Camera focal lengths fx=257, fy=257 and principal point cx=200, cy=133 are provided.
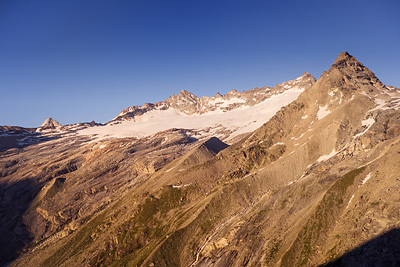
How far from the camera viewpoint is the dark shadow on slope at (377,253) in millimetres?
48688

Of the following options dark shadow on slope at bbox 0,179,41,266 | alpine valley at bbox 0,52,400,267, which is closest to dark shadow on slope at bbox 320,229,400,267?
alpine valley at bbox 0,52,400,267

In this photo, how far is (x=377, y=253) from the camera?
5066 centimetres

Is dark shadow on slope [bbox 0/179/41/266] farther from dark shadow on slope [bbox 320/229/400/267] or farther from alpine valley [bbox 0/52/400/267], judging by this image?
dark shadow on slope [bbox 320/229/400/267]

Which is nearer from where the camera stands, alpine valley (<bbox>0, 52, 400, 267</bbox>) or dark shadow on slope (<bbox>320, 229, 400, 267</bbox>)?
dark shadow on slope (<bbox>320, 229, 400, 267</bbox>)

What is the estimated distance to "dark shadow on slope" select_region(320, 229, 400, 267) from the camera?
48.7 meters

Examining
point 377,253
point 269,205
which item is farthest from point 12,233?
point 377,253

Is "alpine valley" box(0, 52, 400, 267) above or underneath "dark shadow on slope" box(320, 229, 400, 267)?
above

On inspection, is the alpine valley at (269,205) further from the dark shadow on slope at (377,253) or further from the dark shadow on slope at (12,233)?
the dark shadow on slope at (12,233)

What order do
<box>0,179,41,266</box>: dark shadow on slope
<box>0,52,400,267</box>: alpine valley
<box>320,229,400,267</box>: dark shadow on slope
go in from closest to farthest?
<box>320,229,400,267</box>: dark shadow on slope, <box>0,52,400,267</box>: alpine valley, <box>0,179,41,266</box>: dark shadow on slope

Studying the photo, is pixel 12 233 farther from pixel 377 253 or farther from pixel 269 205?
pixel 377 253

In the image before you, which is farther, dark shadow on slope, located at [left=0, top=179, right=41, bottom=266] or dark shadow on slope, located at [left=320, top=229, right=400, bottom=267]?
dark shadow on slope, located at [left=0, top=179, right=41, bottom=266]

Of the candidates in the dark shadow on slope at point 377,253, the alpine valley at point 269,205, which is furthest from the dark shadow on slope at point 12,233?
the dark shadow on slope at point 377,253

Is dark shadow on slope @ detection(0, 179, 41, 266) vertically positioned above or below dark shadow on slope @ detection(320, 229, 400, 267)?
above

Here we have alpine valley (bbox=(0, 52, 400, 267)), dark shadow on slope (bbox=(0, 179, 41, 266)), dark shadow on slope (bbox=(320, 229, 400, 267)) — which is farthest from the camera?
dark shadow on slope (bbox=(0, 179, 41, 266))
